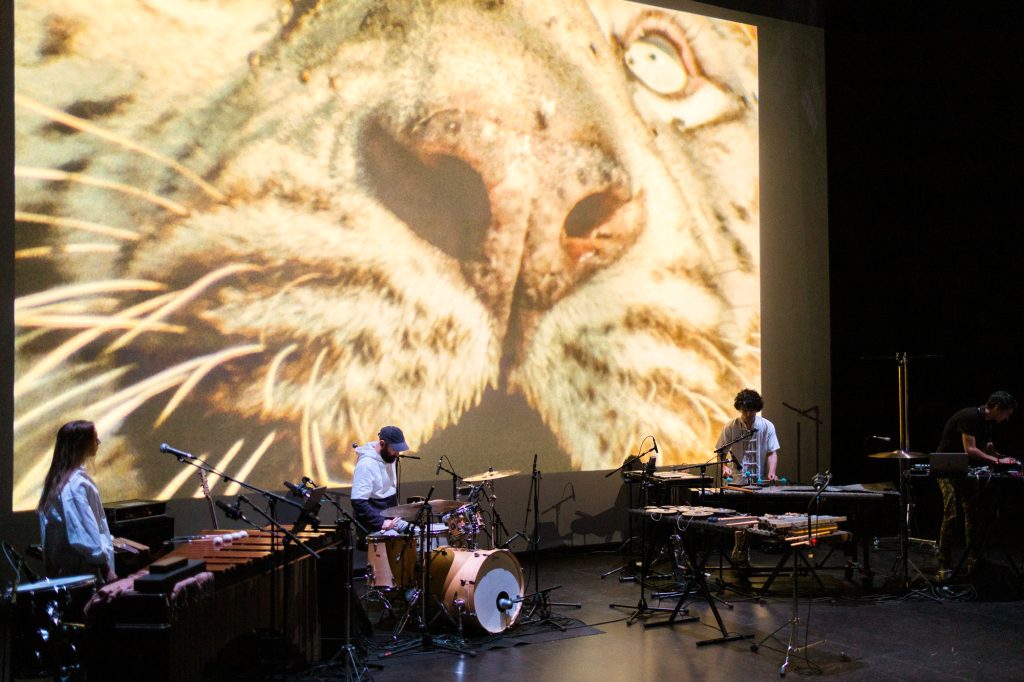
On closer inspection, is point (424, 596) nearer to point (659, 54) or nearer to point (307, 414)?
point (307, 414)

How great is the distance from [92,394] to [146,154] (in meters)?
1.76

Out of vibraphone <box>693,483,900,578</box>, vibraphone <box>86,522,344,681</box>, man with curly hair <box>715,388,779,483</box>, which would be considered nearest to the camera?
vibraphone <box>86,522,344,681</box>

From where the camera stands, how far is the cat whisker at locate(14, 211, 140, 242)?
6574 millimetres

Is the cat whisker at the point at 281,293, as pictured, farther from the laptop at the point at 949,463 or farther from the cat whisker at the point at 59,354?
the laptop at the point at 949,463

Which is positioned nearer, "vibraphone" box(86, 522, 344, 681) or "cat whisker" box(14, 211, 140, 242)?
"vibraphone" box(86, 522, 344, 681)

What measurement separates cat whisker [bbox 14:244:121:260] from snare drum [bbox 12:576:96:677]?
3.18m

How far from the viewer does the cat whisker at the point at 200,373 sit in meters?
Answer: 6.98

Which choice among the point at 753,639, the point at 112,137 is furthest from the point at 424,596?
the point at 112,137

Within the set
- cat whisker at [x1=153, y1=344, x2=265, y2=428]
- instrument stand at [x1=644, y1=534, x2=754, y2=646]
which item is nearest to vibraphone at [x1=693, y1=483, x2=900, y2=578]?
instrument stand at [x1=644, y1=534, x2=754, y2=646]

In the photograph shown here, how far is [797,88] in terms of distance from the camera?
32.7 feet

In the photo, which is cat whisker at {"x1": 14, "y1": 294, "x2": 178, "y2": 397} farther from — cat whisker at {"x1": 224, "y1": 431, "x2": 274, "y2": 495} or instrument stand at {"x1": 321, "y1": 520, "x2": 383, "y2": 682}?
instrument stand at {"x1": 321, "y1": 520, "x2": 383, "y2": 682}

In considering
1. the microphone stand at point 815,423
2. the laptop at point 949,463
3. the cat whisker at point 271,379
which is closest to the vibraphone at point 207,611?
the cat whisker at point 271,379

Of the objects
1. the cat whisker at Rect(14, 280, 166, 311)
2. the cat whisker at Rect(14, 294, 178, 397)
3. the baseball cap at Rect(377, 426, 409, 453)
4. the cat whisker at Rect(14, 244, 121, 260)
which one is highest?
the cat whisker at Rect(14, 244, 121, 260)

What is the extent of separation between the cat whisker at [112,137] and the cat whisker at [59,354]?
3.21 ft
